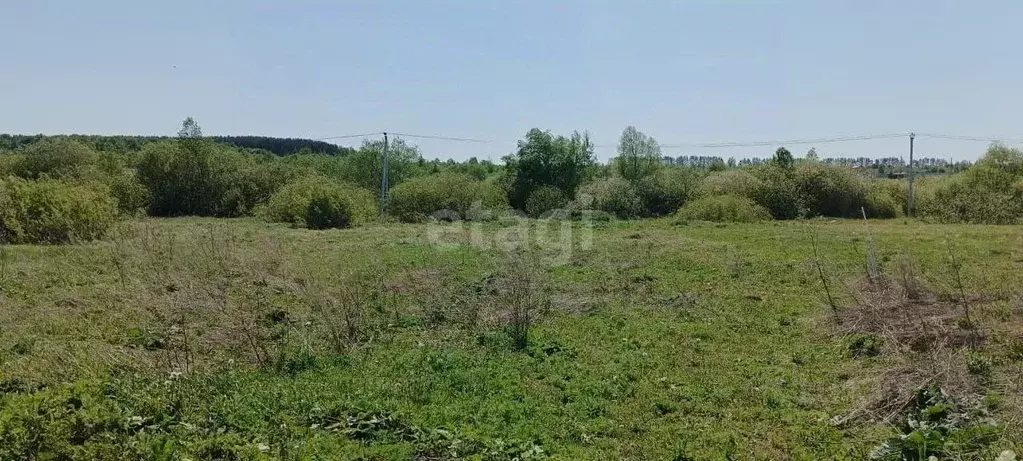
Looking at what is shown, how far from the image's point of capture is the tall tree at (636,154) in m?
35.8

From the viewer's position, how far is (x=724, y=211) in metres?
26.5

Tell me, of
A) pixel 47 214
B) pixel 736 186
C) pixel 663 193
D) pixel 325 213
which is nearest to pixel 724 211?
pixel 736 186

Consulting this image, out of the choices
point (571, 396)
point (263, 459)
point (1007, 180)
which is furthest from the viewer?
point (1007, 180)

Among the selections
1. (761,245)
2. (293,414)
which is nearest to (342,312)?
(293,414)

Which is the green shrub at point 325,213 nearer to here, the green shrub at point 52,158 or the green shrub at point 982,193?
the green shrub at point 52,158

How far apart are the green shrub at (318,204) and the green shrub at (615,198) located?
34.7 feet

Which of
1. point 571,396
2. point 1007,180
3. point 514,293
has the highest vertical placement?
point 1007,180

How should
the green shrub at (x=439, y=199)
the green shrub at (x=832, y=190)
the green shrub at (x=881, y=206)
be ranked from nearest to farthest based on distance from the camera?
the green shrub at (x=439, y=199), the green shrub at (x=832, y=190), the green shrub at (x=881, y=206)

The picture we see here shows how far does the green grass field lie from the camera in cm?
485

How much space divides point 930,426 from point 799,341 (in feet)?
11.3

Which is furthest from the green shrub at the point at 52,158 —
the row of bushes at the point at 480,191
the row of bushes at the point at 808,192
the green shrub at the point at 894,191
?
the green shrub at the point at 894,191

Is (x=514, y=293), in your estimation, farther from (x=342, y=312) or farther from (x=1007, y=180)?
(x=1007, y=180)

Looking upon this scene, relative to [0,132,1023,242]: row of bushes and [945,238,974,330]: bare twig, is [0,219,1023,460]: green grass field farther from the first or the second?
[0,132,1023,242]: row of bushes

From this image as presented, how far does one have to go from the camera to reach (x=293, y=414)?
5273 mm
